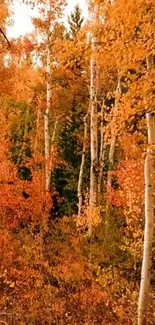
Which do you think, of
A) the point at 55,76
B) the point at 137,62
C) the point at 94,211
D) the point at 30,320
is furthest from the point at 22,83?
the point at 137,62

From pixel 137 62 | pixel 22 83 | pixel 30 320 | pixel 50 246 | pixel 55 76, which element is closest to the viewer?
pixel 137 62

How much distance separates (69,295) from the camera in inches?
463

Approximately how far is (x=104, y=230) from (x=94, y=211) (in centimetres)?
156

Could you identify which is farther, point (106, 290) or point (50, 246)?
point (50, 246)

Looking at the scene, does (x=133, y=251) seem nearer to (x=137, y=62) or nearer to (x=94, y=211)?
(x=94, y=211)

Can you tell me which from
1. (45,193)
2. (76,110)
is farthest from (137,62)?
(76,110)

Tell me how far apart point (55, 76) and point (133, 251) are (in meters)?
9.00

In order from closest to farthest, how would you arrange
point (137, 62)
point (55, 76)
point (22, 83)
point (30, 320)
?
point (137, 62) → point (30, 320) → point (55, 76) → point (22, 83)

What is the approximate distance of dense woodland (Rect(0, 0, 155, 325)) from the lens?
253 inches

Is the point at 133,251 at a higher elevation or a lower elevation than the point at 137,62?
lower

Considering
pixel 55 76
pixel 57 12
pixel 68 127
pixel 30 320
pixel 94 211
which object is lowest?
pixel 30 320

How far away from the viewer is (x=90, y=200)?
13406 millimetres

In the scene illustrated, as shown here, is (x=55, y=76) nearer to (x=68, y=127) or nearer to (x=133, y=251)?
(x=68, y=127)

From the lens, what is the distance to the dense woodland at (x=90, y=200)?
644 centimetres
